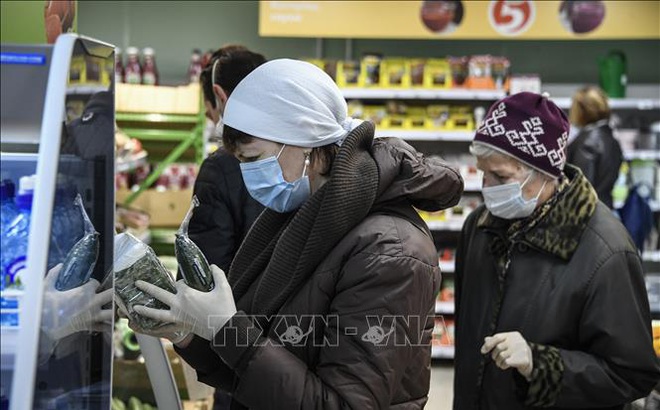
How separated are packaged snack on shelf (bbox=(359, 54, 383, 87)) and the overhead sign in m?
0.18

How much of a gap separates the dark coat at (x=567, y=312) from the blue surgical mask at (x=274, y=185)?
894 millimetres

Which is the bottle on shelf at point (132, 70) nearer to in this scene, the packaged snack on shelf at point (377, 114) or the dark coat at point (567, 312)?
the packaged snack on shelf at point (377, 114)

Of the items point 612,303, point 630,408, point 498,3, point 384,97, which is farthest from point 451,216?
point 612,303

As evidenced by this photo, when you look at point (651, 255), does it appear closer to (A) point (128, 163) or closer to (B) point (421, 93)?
(B) point (421, 93)

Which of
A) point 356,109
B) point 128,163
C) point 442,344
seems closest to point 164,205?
point 128,163

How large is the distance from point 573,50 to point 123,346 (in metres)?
5.36

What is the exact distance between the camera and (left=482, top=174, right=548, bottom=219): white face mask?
271cm

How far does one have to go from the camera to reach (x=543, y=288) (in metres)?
2.59

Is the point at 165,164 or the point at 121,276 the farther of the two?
the point at 165,164

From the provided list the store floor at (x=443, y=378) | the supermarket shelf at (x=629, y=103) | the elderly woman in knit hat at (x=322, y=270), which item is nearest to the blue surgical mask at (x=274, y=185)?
the elderly woman in knit hat at (x=322, y=270)

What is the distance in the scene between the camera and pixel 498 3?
7.21m

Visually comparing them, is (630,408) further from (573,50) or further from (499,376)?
(573,50)

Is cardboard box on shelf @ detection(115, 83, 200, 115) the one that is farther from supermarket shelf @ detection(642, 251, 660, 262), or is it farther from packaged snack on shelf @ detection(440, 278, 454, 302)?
supermarket shelf @ detection(642, 251, 660, 262)

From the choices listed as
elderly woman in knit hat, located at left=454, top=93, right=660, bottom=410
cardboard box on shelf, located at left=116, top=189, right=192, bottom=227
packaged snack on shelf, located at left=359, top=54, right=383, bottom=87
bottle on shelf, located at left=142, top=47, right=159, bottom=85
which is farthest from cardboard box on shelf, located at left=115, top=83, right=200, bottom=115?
elderly woman in knit hat, located at left=454, top=93, right=660, bottom=410
